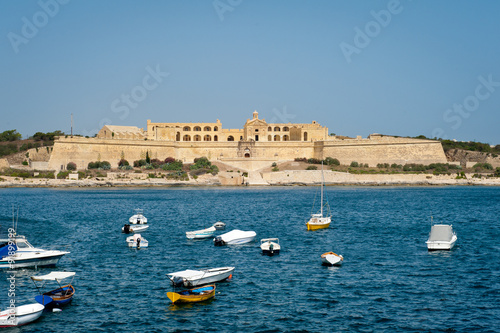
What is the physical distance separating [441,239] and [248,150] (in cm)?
6889

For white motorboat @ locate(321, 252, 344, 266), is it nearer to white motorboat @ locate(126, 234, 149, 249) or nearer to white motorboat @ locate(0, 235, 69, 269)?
white motorboat @ locate(126, 234, 149, 249)

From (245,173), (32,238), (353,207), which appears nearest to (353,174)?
(245,173)

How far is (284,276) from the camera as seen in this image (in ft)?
66.3

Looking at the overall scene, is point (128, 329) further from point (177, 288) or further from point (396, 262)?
point (396, 262)

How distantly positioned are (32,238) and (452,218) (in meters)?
27.2

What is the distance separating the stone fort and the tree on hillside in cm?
2197

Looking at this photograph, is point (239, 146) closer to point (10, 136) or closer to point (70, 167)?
point (70, 167)

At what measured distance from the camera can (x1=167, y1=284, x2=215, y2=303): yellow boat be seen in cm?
1680

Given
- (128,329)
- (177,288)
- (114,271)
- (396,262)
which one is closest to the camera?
(128,329)

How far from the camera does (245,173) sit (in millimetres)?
82562

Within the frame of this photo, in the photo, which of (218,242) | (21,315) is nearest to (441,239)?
(218,242)

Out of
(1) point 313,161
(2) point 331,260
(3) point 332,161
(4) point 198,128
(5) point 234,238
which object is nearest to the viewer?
(2) point 331,260

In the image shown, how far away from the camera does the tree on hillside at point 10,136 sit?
104 m

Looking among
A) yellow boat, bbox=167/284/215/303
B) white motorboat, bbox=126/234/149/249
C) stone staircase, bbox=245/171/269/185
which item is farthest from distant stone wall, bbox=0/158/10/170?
yellow boat, bbox=167/284/215/303
